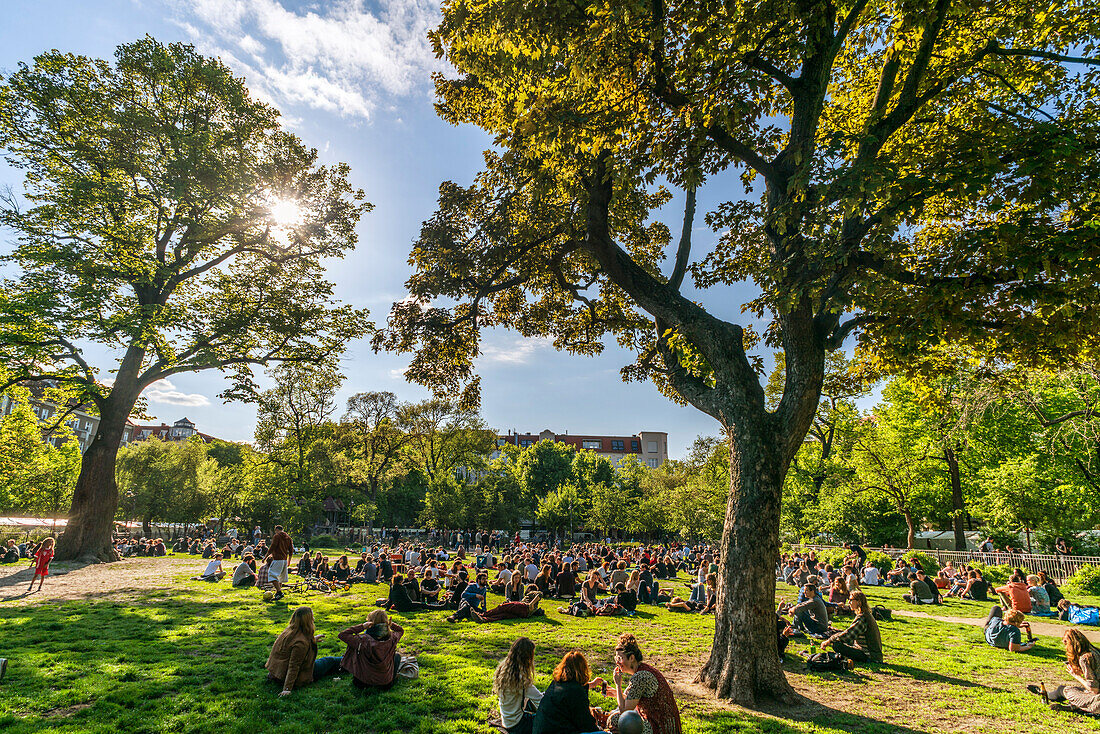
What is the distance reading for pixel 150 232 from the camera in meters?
21.4

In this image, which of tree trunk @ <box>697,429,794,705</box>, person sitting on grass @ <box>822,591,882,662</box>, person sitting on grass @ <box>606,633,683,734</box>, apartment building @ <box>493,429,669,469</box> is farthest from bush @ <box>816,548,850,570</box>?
apartment building @ <box>493,429,669,469</box>

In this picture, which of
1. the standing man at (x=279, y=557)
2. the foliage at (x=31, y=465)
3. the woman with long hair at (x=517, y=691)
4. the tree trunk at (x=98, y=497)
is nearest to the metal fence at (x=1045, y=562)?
the woman with long hair at (x=517, y=691)

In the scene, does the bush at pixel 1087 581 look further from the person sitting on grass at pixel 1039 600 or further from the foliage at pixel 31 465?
the foliage at pixel 31 465

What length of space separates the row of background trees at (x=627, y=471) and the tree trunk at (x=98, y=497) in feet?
17.4

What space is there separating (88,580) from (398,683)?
1500cm

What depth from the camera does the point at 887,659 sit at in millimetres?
9953

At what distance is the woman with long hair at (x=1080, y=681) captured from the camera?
695 centimetres

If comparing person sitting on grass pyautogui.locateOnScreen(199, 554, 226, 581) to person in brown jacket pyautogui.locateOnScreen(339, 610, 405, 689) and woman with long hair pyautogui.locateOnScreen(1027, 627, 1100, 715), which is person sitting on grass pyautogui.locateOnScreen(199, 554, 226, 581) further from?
woman with long hair pyautogui.locateOnScreen(1027, 627, 1100, 715)

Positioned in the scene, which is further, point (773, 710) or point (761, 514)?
point (761, 514)

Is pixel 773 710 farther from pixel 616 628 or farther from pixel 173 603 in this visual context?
pixel 173 603

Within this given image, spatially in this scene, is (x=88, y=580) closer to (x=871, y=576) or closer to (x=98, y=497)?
(x=98, y=497)

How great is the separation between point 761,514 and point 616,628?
21.7ft

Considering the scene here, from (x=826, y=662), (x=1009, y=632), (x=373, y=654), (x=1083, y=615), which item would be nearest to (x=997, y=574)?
(x=1083, y=615)

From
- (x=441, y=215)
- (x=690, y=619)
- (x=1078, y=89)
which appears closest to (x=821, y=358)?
(x=1078, y=89)
